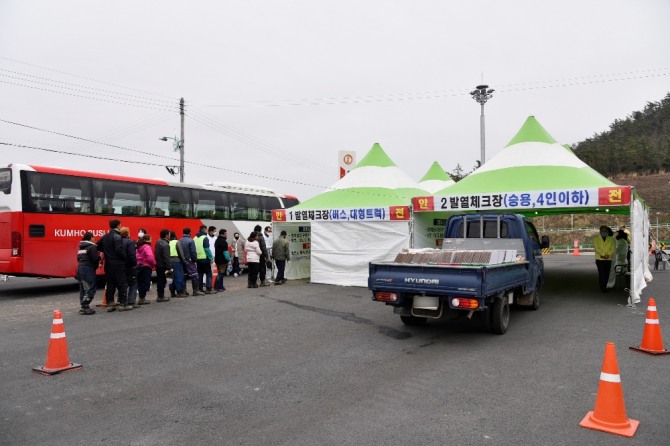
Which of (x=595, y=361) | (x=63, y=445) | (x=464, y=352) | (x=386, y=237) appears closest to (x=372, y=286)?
(x=464, y=352)

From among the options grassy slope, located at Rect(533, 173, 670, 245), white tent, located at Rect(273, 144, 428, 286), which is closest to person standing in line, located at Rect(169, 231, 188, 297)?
white tent, located at Rect(273, 144, 428, 286)

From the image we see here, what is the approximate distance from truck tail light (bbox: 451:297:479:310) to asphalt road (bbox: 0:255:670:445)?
62cm

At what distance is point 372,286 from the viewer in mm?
7602

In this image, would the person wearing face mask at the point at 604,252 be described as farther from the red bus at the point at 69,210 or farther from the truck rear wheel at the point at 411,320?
the red bus at the point at 69,210

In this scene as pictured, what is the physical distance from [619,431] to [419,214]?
10233mm

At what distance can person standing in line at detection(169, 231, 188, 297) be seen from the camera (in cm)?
1163

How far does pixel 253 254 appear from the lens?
44.7 ft

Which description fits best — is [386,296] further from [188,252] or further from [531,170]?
[531,170]

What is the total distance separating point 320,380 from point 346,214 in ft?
30.2

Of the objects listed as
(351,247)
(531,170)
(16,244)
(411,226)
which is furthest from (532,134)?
(16,244)

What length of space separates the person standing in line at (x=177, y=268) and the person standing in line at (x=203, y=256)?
0.47 meters

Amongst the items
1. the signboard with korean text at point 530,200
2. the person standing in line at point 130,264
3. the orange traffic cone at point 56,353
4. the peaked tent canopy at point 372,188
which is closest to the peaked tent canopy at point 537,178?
the signboard with korean text at point 530,200

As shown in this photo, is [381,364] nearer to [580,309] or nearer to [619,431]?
[619,431]

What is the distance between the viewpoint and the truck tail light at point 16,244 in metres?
11.9
